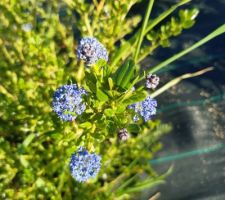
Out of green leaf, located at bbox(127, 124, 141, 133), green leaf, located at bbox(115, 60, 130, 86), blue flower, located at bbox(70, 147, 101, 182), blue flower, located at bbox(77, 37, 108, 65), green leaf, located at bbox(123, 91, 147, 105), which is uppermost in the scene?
blue flower, located at bbox(77, 37, 108, 65)

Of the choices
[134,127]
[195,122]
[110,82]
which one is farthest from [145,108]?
[195,122]

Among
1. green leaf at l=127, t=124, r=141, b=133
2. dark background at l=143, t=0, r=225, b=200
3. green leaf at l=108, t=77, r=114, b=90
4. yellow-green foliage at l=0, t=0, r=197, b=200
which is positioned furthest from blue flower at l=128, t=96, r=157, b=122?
dark background at l=143, t=0, r=225, b=200

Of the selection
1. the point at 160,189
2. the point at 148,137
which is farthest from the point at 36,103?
the point at 160,189

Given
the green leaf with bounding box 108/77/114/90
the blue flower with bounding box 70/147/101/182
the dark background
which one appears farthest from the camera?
the dark background

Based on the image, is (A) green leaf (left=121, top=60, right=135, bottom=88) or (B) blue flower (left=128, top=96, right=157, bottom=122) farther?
(B) blue flower (left=128, top=96, right=157, bottom=122)

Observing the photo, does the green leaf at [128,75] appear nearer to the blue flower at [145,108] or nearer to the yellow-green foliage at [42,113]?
the blue flower at [145,108]

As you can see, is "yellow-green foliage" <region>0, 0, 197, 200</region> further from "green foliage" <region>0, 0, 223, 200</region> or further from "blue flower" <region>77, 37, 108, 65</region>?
"blue flower" <region>77, 37, 108, 65</region>

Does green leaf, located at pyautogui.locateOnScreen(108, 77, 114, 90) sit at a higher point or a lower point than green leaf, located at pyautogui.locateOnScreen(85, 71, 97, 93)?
lower
